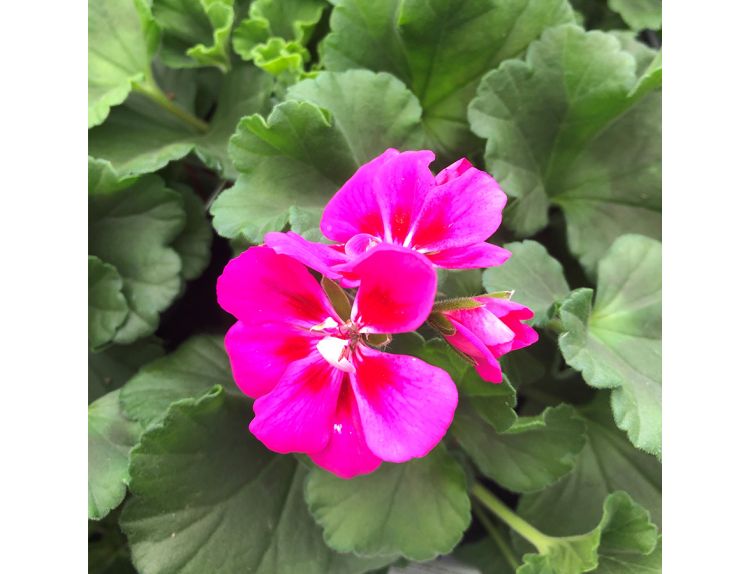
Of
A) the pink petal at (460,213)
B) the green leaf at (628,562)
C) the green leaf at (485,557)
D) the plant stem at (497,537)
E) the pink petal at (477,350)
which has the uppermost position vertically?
the pink petal at (460,213)

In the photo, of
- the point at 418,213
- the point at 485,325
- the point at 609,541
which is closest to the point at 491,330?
the point at 485,325

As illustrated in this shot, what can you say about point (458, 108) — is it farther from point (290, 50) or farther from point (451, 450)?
point (451, 450)

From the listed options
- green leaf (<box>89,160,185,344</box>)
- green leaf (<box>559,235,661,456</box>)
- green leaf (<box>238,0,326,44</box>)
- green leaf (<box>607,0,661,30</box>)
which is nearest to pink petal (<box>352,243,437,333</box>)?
green leaf (<box>559,235,661,456</box>)

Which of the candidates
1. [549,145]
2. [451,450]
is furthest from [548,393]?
[549,145]

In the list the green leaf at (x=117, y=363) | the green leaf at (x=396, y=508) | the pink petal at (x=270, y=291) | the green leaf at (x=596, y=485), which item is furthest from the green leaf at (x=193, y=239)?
the green leaf at (x=596, y=485)

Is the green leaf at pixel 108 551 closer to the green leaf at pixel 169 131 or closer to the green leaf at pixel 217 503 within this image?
the green leaf at pixel 217 503

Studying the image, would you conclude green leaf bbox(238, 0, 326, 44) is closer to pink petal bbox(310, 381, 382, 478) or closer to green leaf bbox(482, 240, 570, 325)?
green leaf bbox(482, 240, 570, 325)

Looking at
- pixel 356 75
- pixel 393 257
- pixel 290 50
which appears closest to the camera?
pixel 393 257
